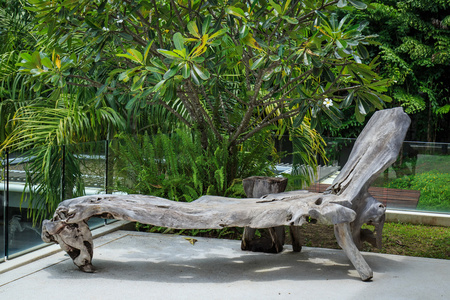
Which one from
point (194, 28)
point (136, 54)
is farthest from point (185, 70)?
point (136, 54)

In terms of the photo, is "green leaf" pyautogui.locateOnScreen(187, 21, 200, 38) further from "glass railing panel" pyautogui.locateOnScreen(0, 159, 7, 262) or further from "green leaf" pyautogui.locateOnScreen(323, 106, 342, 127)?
"glass railing panel" pyautogui.locateOnScreen(0, 159, 7, 262)

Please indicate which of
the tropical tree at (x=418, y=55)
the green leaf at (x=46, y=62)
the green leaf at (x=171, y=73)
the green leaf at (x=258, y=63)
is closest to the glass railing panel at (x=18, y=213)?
the green leaf at (x=46, y=62)

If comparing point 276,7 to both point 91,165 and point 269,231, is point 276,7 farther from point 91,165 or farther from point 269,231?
point 91,165

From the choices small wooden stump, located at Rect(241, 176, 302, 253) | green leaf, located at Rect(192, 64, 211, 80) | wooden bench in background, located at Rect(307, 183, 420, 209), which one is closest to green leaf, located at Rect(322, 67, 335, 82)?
small wooden stump, located at Rect(241, 176, 302, 253)

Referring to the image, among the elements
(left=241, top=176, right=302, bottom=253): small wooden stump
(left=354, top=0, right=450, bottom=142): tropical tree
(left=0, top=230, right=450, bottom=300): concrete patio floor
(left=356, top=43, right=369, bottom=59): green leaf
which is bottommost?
(left=0, top=230, right=450, bottom=300): concrete patio floor

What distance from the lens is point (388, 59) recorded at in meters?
13.7

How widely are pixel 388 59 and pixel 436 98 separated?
2037 millimetres

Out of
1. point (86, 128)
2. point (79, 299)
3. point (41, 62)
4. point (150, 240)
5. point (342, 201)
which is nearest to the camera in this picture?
point (79, 299)

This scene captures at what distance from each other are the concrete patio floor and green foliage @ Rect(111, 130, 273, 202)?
0.85 m

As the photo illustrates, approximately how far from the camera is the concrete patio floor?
13.2 feet

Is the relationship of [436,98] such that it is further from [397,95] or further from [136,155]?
[136,155]

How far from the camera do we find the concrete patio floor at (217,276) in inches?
158

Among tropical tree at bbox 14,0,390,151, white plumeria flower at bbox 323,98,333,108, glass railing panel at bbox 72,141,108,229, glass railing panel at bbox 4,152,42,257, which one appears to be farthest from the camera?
glass railing panel at bbox 72,141,108,229

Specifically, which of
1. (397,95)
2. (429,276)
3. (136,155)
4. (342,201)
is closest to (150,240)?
(136,155)
